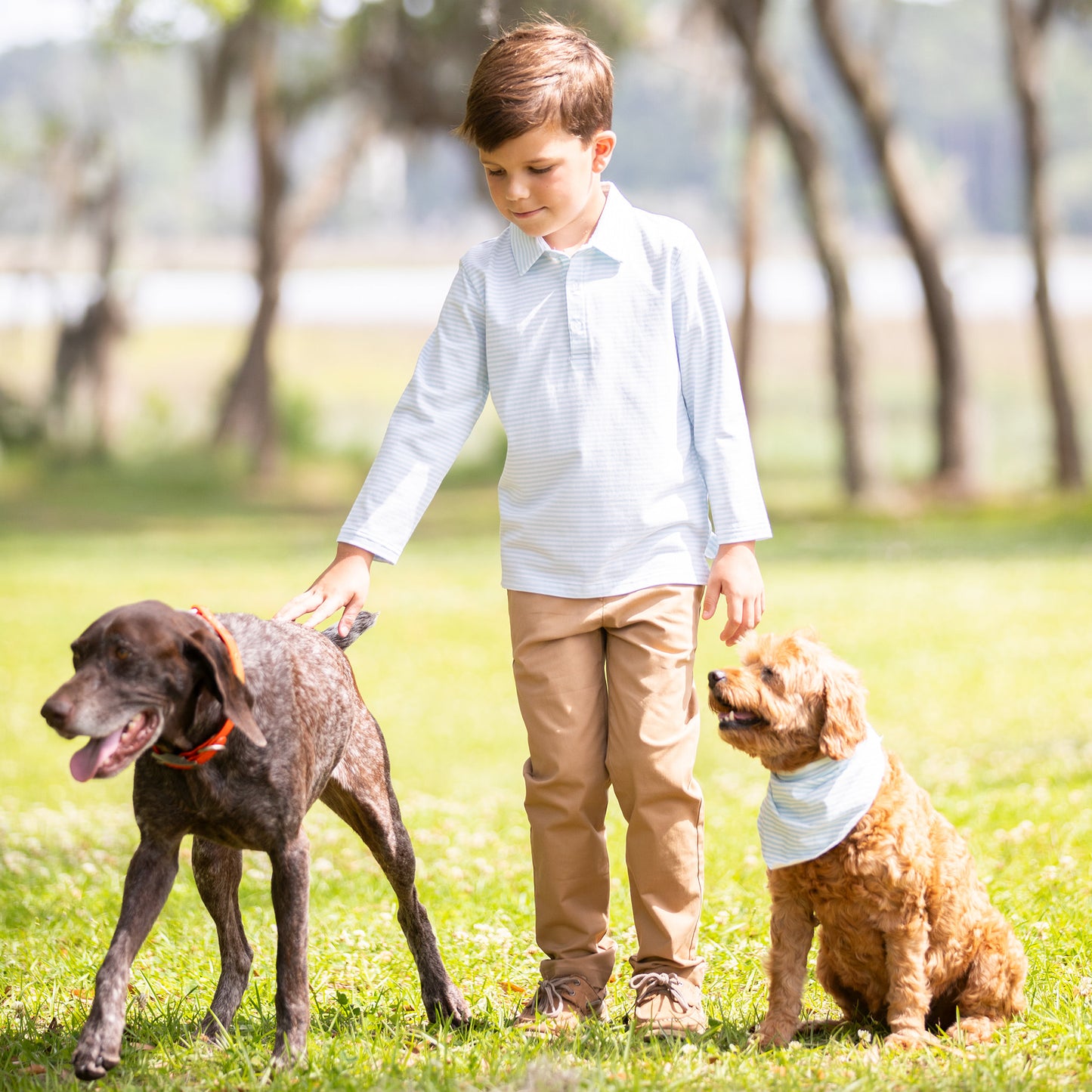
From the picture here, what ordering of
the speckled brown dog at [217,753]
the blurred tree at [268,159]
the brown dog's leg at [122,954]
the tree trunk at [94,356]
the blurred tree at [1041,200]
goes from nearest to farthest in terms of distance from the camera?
1. the speckled brown dog at [217,753]
2. the brown dog's leg at [122,954]
3. the blurred tree at [1041,200]
4. the blurred tree at [268,159]
5. the tree trunk at [94,356]

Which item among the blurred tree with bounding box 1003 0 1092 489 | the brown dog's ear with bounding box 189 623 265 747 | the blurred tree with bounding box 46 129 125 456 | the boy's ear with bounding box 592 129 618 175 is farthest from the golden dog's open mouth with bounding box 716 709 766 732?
the blurred tree with bounding box 46 129 125 456

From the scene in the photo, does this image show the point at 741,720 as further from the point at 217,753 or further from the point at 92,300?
the point at 92,300

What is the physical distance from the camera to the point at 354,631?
12.5 feet

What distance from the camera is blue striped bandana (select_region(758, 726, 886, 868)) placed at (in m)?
3.57

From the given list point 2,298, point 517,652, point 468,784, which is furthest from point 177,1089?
point 2,298

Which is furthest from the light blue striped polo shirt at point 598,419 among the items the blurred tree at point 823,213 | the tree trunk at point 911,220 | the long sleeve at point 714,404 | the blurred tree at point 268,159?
the blurred tree at point 268,159

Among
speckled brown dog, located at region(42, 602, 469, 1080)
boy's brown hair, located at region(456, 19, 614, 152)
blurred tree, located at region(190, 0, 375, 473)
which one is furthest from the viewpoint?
blurred tree, located at region(190, 0, 375, 473)

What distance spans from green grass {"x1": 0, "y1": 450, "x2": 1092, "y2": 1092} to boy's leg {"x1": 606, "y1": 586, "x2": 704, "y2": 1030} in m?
0.24

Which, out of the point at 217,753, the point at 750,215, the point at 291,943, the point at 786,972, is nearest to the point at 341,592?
the point at 217,753

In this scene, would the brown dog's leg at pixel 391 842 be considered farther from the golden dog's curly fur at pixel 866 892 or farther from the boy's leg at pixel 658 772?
the golden dog's curly fur at pixel 866 892

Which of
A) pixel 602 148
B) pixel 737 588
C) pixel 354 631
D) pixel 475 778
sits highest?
pixel 602 148

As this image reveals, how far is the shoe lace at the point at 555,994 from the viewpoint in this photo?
3.76 meters

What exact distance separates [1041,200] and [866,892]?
2010 centimetres

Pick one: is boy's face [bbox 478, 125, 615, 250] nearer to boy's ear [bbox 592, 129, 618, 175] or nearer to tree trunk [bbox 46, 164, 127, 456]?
boy's ear [bbox 592, 129, 618, 175]
